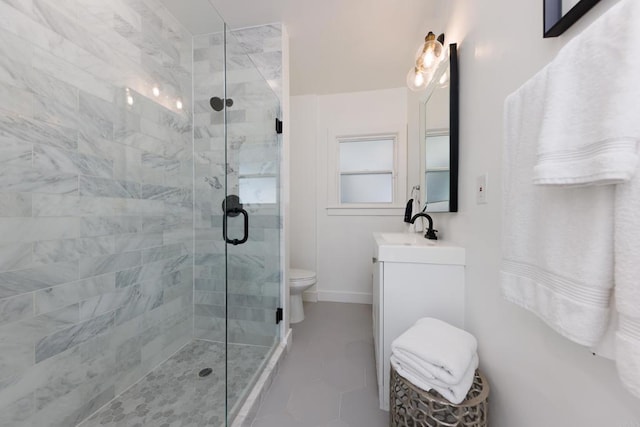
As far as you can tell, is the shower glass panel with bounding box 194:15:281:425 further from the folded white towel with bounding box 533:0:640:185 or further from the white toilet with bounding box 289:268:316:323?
the folded white towel with bounding box 533:0:640:185

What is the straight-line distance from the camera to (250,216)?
165cm

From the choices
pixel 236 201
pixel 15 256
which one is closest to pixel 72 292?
pixel 15 256

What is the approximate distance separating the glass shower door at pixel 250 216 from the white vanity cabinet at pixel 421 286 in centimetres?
85

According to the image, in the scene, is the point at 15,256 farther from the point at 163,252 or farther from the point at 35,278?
the point at 163,252

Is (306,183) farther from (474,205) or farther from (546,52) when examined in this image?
(546,52)

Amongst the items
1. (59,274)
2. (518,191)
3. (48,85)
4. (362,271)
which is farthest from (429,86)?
A: (59,274)

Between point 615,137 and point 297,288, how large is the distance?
6.66 ft

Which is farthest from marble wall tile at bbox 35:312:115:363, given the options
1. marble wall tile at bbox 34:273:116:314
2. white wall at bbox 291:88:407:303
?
white wall at bbox 291:88:407:303

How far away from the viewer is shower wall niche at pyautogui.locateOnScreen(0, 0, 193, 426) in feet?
3.36

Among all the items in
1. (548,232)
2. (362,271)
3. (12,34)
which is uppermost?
(12,34)

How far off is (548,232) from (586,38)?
37cm

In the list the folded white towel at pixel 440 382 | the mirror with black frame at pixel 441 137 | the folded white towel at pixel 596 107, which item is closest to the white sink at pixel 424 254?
the mirror with black frame at pixel 441 137

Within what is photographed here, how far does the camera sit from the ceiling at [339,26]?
163cm

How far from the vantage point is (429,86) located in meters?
1.62
